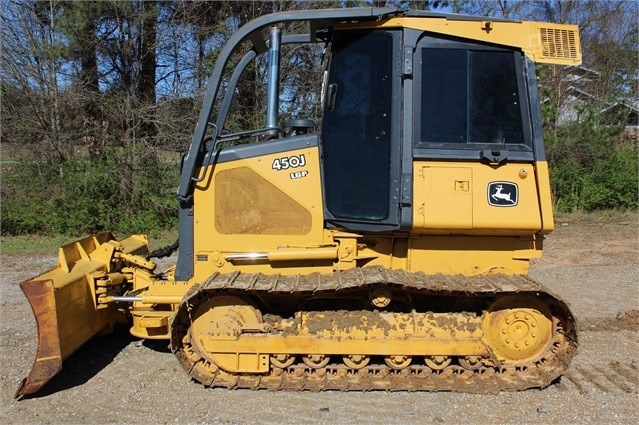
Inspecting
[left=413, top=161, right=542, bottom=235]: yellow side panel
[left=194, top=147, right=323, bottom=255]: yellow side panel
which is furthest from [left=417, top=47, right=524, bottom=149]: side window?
[left=194, top=147, right=323, bottom=255]: yellow side panel

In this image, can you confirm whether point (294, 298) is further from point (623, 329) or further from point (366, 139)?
point (623, 329)

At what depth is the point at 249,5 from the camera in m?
12.8

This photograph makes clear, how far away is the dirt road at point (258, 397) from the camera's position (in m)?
3.60

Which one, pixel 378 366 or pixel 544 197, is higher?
pixel 544 197

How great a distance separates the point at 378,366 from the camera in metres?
4.04

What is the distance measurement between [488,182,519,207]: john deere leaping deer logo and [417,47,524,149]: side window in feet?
1.04

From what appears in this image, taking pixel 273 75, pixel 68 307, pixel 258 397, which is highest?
pixel 273 75

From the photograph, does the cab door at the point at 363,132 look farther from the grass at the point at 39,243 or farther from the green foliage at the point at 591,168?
the green foliage at the point at 591,168

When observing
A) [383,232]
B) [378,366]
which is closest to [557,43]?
[383,232]


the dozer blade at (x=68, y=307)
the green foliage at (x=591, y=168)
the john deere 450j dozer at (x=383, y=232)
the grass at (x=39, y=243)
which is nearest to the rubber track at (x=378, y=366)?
the john deere 450j dozer at (x=383, y=232)

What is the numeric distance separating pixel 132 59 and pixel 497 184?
412 inches

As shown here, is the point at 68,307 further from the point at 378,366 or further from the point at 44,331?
the point at 378,366

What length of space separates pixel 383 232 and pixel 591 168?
463 inches

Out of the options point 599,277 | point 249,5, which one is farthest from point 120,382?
point 249,5
